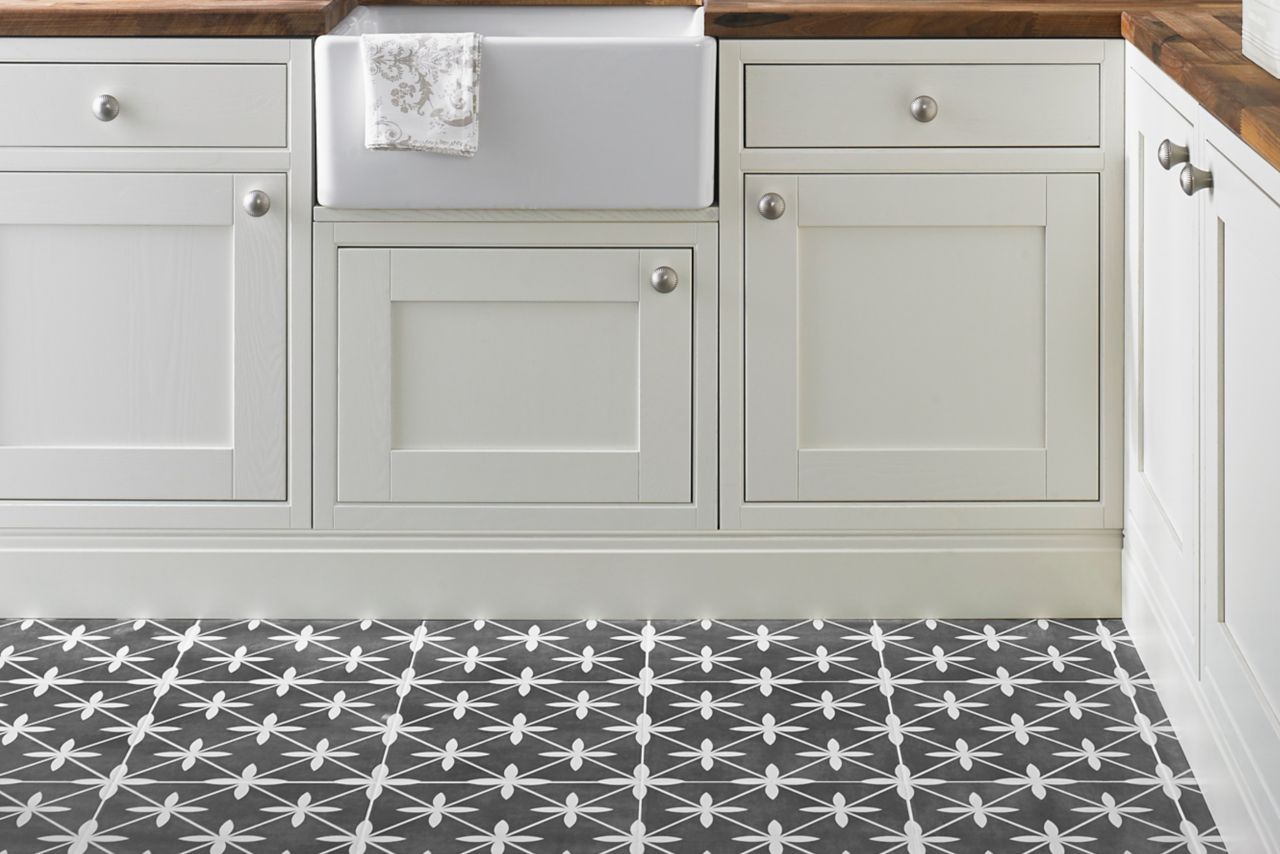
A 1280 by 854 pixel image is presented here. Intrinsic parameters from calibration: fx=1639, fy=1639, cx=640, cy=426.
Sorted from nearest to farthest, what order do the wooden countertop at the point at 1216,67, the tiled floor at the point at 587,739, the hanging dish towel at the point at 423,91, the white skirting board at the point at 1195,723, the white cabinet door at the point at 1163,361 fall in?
the wooden countertop at the point at 1216,67 → the white skirting board at the point at 1195,723 → the tiled floor at the point at 587,739 → the white cabinet door at the point at 1163,361 → the hanging dish towel at the point at 423,91

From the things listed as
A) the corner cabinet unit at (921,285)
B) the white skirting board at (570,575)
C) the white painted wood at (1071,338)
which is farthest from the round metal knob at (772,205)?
the white skirting board at (570,575)

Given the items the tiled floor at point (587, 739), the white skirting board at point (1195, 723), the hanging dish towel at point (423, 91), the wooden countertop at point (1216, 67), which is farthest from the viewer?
the hanging dish towel at point (423, 91)

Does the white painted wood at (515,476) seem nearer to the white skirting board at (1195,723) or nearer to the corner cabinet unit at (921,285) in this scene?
the corner cabinet unit at (921,285)

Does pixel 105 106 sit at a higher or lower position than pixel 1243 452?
higher

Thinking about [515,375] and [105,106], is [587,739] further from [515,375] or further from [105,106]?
[105,106]

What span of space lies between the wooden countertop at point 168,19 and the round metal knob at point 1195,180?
1150 millimetres

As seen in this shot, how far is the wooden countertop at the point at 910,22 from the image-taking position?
7.27ft

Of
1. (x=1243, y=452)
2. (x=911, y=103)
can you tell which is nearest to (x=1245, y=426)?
(x=1243, y=452)

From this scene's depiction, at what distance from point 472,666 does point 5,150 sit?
0.96 m

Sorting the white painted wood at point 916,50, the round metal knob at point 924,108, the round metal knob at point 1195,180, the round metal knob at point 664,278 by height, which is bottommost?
the round metal knob at point 664,278

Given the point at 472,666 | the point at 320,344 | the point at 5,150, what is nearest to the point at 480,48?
the point at 320,344

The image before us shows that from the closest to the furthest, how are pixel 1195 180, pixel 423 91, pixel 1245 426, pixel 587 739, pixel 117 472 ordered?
1. pixel 1245 426
2. pixel 1195 180
3. pixel 587 739
4. pixel 423 91
5. pixel 117 472

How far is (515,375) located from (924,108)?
68 centimetres

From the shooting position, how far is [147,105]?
2.26m
